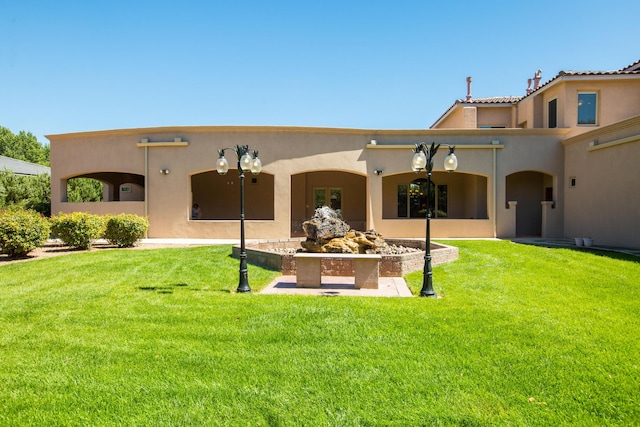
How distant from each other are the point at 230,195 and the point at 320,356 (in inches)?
695

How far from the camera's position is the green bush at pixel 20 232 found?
11078mm

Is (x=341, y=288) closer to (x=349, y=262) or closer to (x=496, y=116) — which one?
(x=349, y=262)

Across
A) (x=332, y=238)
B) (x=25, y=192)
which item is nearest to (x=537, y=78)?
(x=332, y=238)

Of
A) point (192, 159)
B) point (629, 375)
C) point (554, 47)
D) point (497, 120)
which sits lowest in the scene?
point (629, 375)

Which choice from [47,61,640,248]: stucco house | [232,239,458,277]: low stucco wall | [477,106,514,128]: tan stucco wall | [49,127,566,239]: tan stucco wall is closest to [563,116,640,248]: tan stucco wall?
[47,61,640,248]: stucco house

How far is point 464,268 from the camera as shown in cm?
973

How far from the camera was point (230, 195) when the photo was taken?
21.1 m

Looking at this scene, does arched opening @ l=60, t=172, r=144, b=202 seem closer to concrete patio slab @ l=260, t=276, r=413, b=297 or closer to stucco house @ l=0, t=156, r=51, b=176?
stucco house @ l=0, t=156, r=51, b=176

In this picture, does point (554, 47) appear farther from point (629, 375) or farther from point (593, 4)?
point (629, 375)

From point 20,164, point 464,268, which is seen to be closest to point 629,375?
point 464,268

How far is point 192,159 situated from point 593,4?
1554 cm

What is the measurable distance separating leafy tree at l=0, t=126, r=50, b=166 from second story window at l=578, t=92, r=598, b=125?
209 ft

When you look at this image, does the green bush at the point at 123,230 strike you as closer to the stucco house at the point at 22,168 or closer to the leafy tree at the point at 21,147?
the stucco house at the point at 22,168

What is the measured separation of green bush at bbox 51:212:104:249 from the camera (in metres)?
13.0
